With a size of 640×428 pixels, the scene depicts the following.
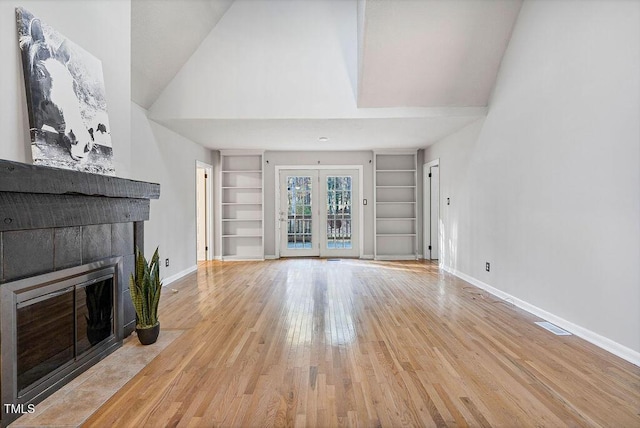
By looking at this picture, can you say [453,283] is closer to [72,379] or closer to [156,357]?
[156,357]

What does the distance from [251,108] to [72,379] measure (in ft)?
11.5

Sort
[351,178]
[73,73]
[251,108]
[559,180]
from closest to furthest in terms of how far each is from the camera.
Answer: [73,73]
[559,180]
[251,108]
[351,178]

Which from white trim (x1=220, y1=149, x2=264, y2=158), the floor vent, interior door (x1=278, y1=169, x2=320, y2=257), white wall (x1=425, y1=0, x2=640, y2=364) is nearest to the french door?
interior door (x1=278, y1=169, x2=320, y2=257)

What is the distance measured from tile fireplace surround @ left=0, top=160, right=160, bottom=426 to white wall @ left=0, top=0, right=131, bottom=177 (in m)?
0.29

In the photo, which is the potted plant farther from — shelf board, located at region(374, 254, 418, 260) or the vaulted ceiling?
shelf board, located at region(374, 254, 418, 260)

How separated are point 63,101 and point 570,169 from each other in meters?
4.03

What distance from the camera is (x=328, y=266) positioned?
A: 6312 mm

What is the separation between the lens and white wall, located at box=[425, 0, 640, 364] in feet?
8.09

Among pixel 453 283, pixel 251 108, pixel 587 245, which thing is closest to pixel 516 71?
pixel 587 245

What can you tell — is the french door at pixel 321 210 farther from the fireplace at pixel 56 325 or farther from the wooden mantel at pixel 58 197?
the fireplace at pixel 56 325

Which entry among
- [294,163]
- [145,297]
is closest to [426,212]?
[294,163]

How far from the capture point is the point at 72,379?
2.12 m

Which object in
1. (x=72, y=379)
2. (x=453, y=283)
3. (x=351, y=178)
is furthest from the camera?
(x=351, y=178)

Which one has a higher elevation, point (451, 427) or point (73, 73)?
point (73, 73)
